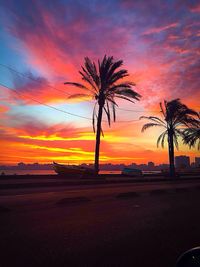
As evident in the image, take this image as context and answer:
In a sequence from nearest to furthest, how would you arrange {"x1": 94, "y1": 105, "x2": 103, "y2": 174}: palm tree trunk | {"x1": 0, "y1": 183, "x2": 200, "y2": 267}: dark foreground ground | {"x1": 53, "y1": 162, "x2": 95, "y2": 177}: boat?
1. {"x1": 0, "y1": 183, "x2": 200, "y2": 267}: dark foreground ground
2. {"x1": 94, "y1": 105, "x2": 103, "y2": 174}: palm tree trunk
3. {"x1": 53, "y1": 162, "x2": 95, "y2": 177}: boat

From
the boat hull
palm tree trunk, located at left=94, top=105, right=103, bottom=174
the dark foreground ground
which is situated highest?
palm tree trunk, located at left=94, top=105, right=103, bottom=174

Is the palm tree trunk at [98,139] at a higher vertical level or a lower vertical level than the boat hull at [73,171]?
higher

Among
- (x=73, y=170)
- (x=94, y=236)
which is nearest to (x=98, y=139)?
(x=73, y=170)

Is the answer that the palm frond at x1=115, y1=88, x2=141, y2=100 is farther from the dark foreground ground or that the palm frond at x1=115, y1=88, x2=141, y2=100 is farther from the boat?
the dark foreground ground

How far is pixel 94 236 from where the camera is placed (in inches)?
275

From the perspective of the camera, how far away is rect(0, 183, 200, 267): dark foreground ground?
541 centimetres

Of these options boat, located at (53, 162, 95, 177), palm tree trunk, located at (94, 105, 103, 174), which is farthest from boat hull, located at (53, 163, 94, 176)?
palm tree trunk, located at (94, 105, 103, 174)

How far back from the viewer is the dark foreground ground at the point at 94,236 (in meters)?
5.41

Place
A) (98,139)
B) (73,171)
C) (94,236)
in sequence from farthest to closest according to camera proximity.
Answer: (73,171) < (98,139) < (94,236)

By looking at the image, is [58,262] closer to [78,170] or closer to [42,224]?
[42,224]

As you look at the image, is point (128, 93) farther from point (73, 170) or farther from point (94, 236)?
point (94, 236)

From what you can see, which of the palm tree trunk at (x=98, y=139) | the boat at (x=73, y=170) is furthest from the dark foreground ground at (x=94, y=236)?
the boat at (x=73, y=170)

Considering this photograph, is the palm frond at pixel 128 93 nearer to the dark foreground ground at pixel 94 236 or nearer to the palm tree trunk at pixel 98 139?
the palm tree trunk at pixel 98 139

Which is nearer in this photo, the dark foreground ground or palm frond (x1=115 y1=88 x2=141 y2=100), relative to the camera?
the dark foreground ground
